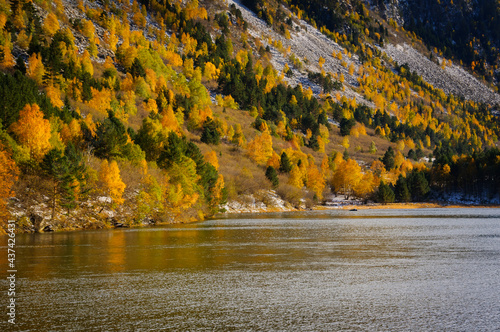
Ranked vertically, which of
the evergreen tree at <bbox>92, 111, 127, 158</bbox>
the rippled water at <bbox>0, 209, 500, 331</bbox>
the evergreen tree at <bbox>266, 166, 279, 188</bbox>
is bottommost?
the rippled water at <bbox>0, 209, 500, 331</bbox>

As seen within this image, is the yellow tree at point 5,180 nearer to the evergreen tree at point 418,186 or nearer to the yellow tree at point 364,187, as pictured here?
the yellow tree at point 364,187

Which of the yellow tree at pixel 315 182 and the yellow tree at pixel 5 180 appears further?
the yellow tree at pixel 315 182

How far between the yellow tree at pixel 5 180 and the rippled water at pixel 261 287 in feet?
62.0

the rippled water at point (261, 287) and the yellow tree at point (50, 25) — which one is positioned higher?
the yellow tree at point (50, 25)

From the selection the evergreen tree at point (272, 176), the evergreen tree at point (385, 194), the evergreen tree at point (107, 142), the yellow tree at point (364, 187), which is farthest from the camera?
the yellow tree at point (364, 187)

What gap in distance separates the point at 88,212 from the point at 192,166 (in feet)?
91.4

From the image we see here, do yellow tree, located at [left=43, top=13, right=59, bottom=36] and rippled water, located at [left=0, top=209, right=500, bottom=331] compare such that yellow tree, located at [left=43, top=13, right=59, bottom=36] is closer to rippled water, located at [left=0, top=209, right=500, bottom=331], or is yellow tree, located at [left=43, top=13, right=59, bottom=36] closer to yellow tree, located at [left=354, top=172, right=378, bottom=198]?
yellow tree, located at [left=354, top=172, right=378, bottom=198]

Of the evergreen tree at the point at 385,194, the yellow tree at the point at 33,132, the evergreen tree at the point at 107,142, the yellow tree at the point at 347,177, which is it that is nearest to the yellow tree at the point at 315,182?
the yellow tree at the point at 347,177

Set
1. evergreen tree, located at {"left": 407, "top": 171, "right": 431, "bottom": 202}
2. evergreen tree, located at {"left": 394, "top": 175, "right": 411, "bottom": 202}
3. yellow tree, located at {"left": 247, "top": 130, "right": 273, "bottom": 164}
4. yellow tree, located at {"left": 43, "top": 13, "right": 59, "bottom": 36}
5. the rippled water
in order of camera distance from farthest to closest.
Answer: yellow tree, located at {"left": 43, "top": 13, "right": 59, "bottom": 36}
evergreen tree, located at {"left": 407, "top": 171, "right": 431, "bottom": 202}
evergreen tree, located at {"left": 394, "top": 175, "right": 411, "bottom": 202}
yellow tree, located at {"left": 247, "top": 130, "right": 273, "bottom": 164}
the rippled water

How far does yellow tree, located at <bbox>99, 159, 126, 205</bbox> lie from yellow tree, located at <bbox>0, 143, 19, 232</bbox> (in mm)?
14465

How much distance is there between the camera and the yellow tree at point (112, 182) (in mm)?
79688

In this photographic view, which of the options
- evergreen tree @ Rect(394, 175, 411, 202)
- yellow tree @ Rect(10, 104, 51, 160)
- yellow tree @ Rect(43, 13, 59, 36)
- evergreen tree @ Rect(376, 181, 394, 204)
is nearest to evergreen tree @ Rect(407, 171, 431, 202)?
evergreen tree @ Rect(394, 175, 411, 202)

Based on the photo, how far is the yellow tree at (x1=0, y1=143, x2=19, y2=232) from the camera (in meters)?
63.1

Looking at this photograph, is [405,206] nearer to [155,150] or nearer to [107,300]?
[155,150]
